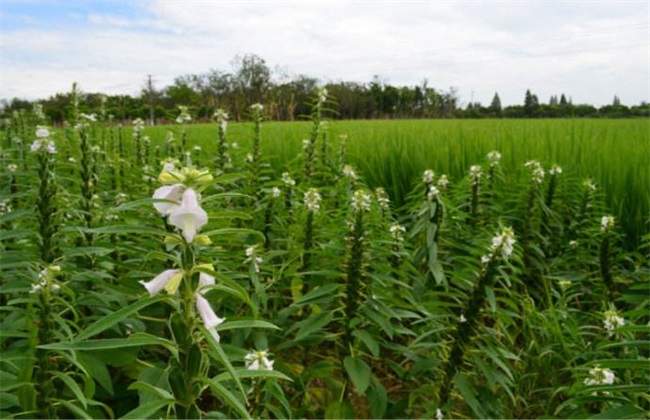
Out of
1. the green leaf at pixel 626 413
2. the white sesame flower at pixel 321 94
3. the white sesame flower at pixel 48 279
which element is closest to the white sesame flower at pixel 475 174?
the white sesame flower at pixel 321 94

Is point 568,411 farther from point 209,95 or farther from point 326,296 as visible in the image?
point 209,95

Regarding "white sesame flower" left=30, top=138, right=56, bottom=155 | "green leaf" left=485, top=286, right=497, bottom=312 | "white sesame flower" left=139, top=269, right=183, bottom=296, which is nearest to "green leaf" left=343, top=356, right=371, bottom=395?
"green leaf" left=485, top=286, right=497, bottom=312

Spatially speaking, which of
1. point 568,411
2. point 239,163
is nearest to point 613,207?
point 568,411

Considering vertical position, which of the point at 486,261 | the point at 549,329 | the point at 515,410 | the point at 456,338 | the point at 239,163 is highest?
the point at 239,163

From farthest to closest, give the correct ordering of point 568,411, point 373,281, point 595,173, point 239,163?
point 595,173
point 239,163
point 568,411
point 373,281

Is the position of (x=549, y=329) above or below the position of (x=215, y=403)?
above

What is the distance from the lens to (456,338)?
1.84 m

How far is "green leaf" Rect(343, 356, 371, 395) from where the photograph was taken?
1710mm

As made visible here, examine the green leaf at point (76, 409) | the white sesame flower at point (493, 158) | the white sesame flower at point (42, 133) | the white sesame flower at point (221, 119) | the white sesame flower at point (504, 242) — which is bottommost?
the green leaf at point (76, 409)

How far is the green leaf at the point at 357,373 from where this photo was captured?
171cm

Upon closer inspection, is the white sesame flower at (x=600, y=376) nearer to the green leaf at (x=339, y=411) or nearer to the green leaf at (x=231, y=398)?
the green leaf at (x=339, y=411)

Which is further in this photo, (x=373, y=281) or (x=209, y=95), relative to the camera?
(x=209, y=95)

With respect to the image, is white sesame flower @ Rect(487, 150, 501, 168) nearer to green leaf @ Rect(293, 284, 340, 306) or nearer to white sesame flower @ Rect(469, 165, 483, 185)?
white sesame flower @ Rect(469, 165, 483, 185)

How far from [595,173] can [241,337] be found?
10.5 ft
